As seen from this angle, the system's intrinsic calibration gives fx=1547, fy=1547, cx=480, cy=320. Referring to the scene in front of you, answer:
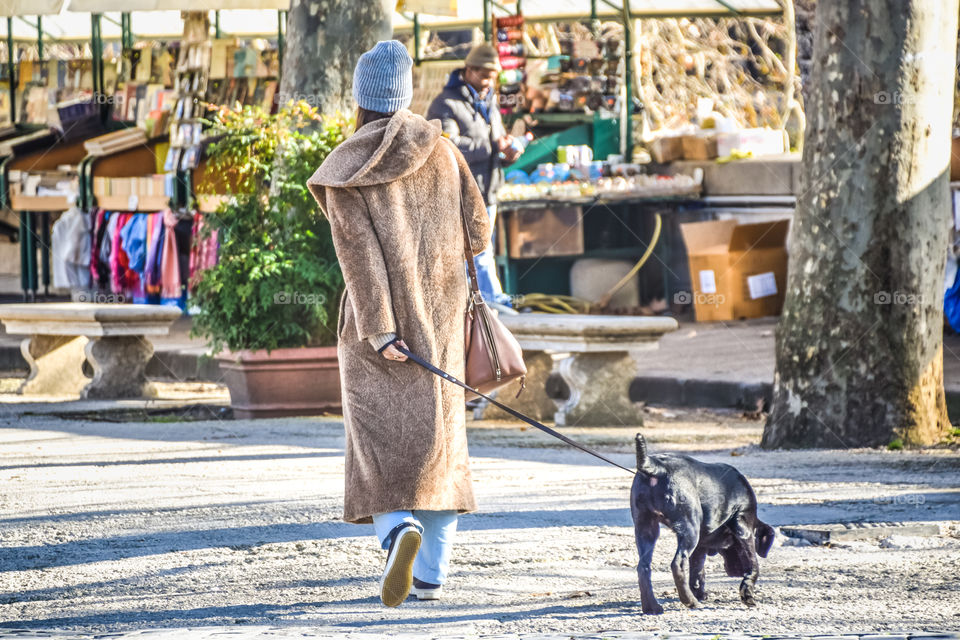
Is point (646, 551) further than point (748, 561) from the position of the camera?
No

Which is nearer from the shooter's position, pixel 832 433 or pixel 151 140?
pixel 832 433

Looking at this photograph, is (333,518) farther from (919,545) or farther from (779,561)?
(919,545)

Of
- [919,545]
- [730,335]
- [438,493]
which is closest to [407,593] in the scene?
[438,493]

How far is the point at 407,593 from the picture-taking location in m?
4.64

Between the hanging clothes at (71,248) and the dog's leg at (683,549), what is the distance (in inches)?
482

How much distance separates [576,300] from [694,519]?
10.3 m

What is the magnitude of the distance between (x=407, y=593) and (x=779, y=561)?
4.94ft

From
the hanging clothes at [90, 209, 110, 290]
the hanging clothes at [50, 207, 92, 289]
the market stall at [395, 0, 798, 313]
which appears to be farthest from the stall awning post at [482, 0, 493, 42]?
the hanging clothes at [50, 207, 92, 289]

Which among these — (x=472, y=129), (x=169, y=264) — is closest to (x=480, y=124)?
(x=472, y=129)

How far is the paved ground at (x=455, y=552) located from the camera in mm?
4602

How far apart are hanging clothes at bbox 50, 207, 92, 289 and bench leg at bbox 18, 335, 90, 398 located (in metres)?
3.83

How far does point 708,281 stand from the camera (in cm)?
1398

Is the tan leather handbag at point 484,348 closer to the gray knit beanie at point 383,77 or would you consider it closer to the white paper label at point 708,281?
the gray knit beanie at point 383,77
